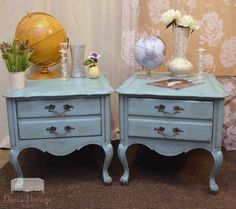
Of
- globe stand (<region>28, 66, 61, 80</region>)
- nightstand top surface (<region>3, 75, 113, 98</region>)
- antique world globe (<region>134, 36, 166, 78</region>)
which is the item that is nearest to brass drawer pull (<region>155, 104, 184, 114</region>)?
nightstand top surface (<region>3, 75, 113, 98</region>)

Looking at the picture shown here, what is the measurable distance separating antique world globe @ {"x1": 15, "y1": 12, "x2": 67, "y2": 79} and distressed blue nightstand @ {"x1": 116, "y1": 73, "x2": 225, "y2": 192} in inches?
21.6

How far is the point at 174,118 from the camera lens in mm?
1687

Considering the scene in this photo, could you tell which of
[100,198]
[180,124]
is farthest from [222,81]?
[100,198]

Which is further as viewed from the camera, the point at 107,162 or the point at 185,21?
the point at 185,21

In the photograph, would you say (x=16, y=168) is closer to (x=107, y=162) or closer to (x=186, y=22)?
(x=107, y=162)

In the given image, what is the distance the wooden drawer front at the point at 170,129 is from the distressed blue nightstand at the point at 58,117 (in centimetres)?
16

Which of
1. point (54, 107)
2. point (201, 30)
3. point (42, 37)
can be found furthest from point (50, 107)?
point (201, 30)

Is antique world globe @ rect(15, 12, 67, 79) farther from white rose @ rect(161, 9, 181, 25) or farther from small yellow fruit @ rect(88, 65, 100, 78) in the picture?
white rose @ rect(161, 9, 181, 25)

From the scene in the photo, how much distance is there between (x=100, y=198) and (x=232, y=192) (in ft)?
2.31

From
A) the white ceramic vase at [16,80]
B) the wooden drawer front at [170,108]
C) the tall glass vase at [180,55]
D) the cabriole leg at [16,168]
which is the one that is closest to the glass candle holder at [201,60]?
the tall glass vase at [180,55]

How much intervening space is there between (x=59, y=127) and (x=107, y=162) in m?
0.33

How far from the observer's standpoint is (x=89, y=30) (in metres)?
2.25

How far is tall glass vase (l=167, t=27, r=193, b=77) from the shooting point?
1975mm

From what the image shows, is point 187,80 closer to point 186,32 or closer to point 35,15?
point 186,32
